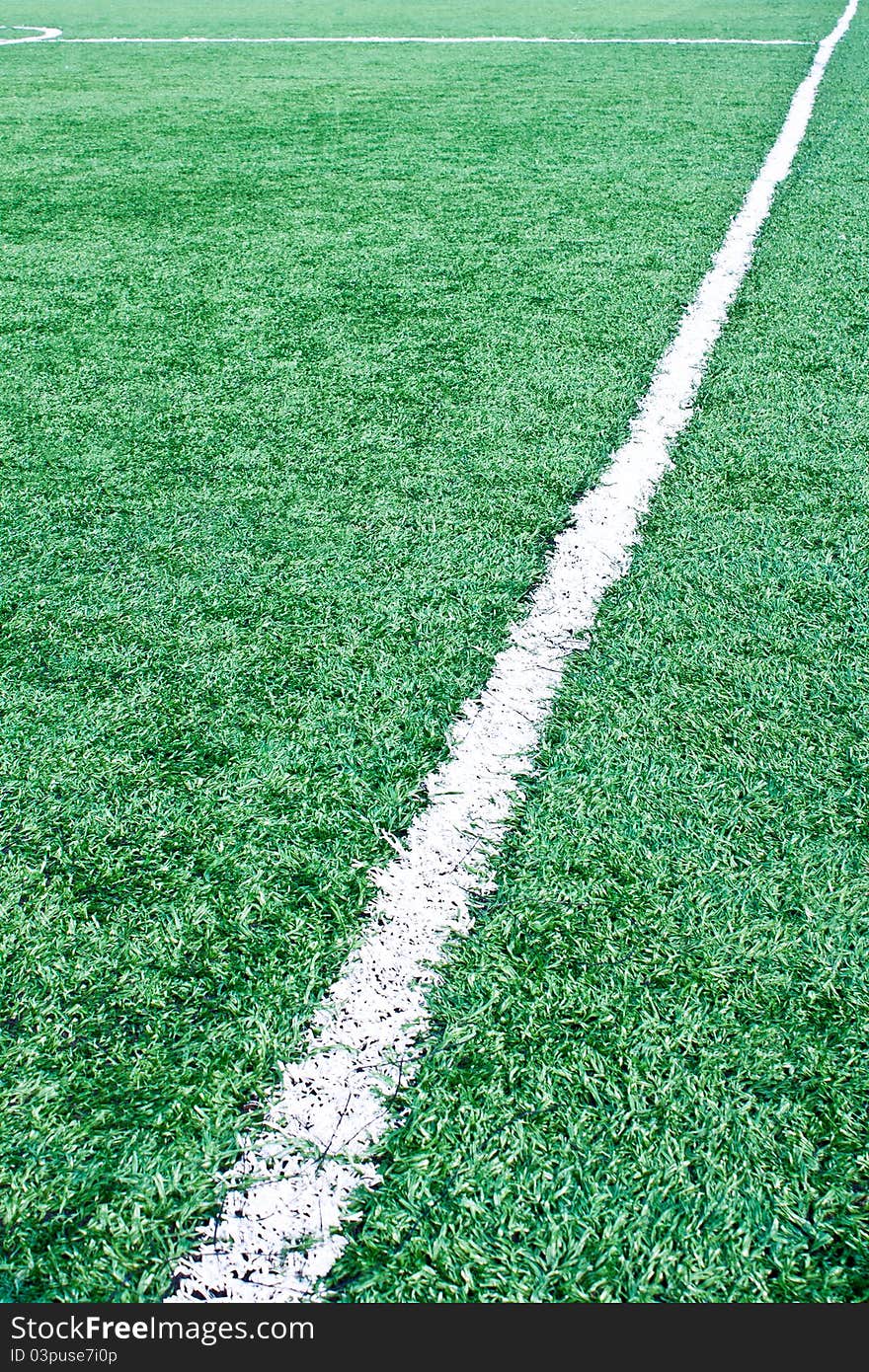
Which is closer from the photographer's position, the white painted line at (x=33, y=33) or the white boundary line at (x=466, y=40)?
the white boundary line at (x=466, y=40)

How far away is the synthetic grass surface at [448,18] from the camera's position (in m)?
11.7

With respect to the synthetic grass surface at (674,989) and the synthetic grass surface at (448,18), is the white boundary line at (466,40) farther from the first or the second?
the synthetic grass surface at (674,989)

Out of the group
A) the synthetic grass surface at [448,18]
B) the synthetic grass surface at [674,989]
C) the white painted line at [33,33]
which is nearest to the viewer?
the synthetic grass surface at [674,989]

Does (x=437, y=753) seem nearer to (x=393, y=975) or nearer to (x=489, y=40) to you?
(x=393, y=975)

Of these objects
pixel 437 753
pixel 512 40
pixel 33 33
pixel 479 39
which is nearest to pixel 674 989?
pixel 437 753

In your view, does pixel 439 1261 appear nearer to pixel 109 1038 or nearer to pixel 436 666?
pixel 109 1038

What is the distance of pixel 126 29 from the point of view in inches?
507

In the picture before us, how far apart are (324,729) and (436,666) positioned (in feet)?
0.91

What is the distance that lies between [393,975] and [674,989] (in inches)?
15.3

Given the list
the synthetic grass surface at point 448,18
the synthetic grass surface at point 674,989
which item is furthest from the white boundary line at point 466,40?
the synthetic grass surface at point 674,989

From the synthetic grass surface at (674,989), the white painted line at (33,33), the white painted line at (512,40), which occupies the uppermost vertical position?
the white painted line at (33,33)

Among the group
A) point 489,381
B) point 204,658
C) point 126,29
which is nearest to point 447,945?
point 204,658

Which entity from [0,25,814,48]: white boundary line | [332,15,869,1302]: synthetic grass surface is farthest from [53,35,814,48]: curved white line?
[332,15,869,1302]: synthetic grass surface
